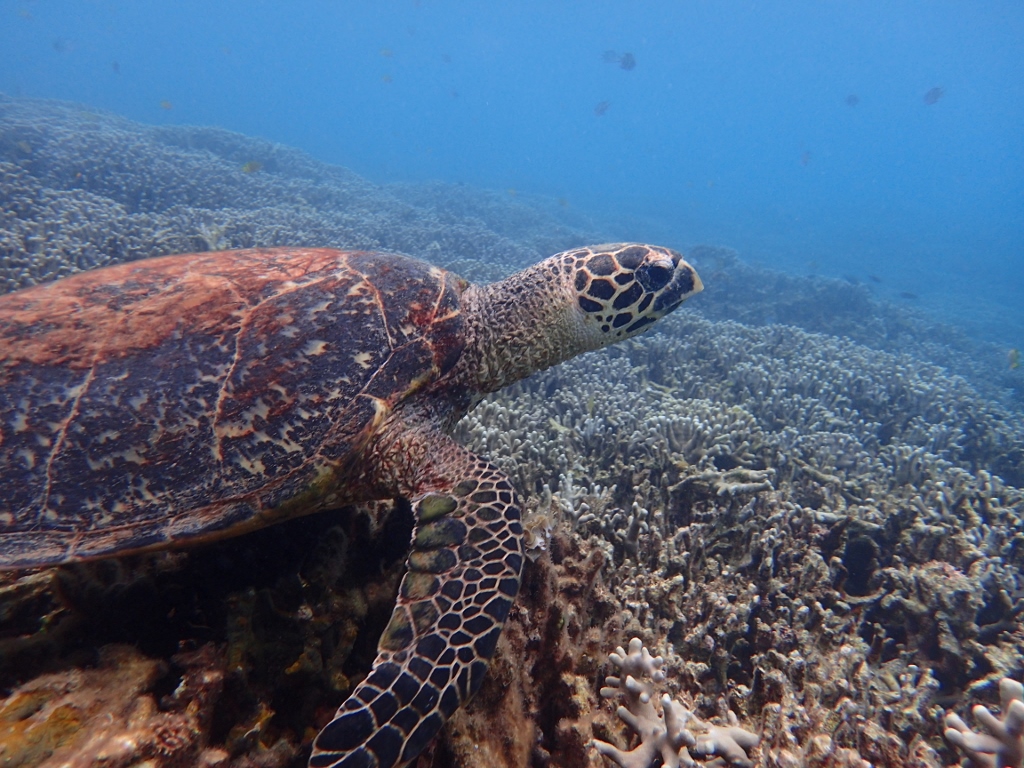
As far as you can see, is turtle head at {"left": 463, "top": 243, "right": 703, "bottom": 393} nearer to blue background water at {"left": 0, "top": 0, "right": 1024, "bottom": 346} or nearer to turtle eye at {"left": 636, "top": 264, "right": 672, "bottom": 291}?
turtle eye at {"left": 636, "top": 264, "right": 672, "bottom": 291}

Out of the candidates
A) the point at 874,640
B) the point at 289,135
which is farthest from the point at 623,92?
the point at 874,640

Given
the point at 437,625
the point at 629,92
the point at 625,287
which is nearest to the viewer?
the point at 437,625

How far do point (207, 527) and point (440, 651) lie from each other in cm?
97

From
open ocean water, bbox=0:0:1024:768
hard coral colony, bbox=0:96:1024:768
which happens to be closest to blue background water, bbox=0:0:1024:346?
open ocean water, bbox=0:0:1024:768

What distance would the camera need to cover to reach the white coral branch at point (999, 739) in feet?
5.41

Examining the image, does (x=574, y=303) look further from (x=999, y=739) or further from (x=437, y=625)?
(x=999, y=739)

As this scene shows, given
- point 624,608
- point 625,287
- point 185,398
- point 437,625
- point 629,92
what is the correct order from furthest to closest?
1. point 629,92
2. point 625,287
3. point 624,608
4. point 185,398
5. point 437,625

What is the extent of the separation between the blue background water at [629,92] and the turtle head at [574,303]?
4049 centimetres

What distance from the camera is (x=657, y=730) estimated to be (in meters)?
1.71

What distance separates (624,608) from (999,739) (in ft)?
4.63

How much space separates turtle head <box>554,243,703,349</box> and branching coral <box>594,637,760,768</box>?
5.93 ft

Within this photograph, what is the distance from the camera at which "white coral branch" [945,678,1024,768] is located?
1650 millimetres

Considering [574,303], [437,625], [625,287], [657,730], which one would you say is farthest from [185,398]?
[625,287]

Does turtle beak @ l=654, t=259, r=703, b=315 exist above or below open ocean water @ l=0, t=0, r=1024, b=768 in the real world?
above
